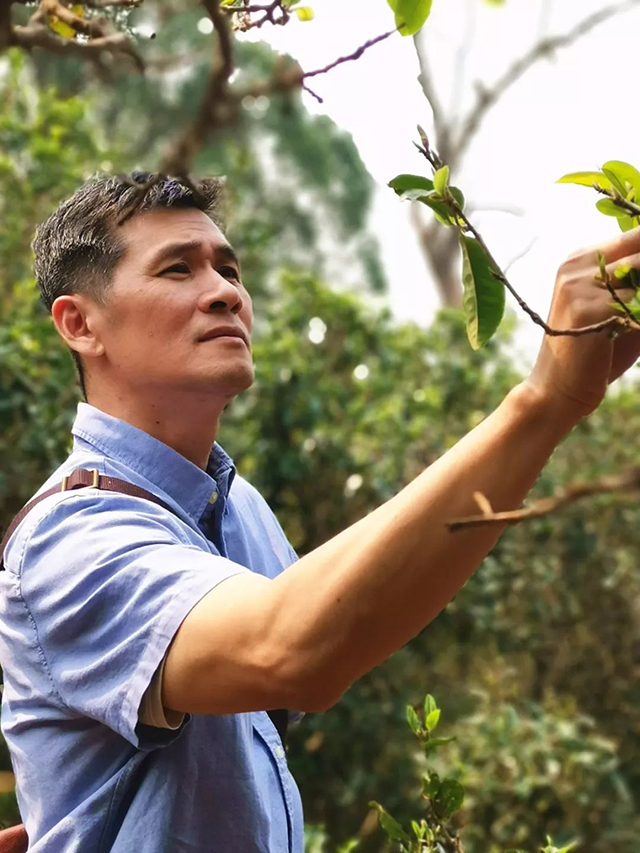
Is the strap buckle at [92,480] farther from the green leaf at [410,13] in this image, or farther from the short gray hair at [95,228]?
the green leaf at [410,13]

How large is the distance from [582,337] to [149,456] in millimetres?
746

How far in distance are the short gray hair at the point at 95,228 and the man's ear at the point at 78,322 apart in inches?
0.7

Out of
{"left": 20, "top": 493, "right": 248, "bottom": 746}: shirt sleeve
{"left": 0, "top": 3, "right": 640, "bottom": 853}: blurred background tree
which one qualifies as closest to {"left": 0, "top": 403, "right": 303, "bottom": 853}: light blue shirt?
{"left": 20, "top": 493, "right": 248, "bottom": 746}: shirt sleeve

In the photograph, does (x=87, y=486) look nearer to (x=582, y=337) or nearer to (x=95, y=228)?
(x=95, y=228)

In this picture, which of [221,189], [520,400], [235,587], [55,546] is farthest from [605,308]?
[221,189]

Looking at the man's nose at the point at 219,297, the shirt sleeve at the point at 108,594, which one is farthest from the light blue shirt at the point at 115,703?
the man's nose at the point at 219,297

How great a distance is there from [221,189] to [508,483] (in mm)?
988

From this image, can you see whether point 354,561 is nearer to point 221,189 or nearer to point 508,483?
point 508,483

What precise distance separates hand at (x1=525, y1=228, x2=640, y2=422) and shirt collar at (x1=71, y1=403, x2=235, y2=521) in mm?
670

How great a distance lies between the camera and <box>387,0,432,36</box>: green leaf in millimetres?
1126

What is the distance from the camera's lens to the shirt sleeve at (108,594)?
49.2 inches

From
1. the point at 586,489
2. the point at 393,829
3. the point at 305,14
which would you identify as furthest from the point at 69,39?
the point at 393,829

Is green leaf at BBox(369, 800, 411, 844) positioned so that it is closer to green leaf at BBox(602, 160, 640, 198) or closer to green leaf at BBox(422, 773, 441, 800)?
green leaf at BBox(422, 773, 441, 800)

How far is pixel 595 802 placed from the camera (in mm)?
4172
